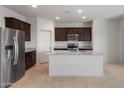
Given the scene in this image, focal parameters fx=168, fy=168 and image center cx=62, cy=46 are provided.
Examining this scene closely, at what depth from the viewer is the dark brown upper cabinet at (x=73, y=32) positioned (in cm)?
1055

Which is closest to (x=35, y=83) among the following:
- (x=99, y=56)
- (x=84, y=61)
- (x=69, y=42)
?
(x=84, y=61)

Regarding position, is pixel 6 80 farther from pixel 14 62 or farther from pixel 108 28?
pixel 108 28

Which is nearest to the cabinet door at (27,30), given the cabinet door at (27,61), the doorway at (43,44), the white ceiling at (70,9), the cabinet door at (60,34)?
the white ceiling at (70,9)

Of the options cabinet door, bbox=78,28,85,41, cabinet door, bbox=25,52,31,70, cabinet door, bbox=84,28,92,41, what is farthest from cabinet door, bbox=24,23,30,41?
cabinet door, bbox=84,28,92,41

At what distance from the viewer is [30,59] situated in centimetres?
790

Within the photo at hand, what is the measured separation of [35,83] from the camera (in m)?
5.27

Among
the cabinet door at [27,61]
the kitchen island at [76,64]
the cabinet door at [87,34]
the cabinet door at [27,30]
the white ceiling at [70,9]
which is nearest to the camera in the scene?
the white ceiling at [70,9]

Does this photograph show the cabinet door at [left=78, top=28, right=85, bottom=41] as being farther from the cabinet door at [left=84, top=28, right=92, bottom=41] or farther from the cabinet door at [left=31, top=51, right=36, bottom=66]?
the cabinet door at [left=31, top=51, right=36, bottom=66]

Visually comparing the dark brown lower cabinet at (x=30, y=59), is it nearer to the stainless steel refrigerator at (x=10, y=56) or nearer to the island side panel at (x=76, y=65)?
the island side panel at (x=76, y=65)

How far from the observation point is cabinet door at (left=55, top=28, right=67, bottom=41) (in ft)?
34.9

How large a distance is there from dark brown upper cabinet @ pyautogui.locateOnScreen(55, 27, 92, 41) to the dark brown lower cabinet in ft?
8.74

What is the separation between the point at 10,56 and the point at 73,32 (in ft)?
20.8

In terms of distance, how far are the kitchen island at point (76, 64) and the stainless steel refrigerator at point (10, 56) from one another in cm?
136
